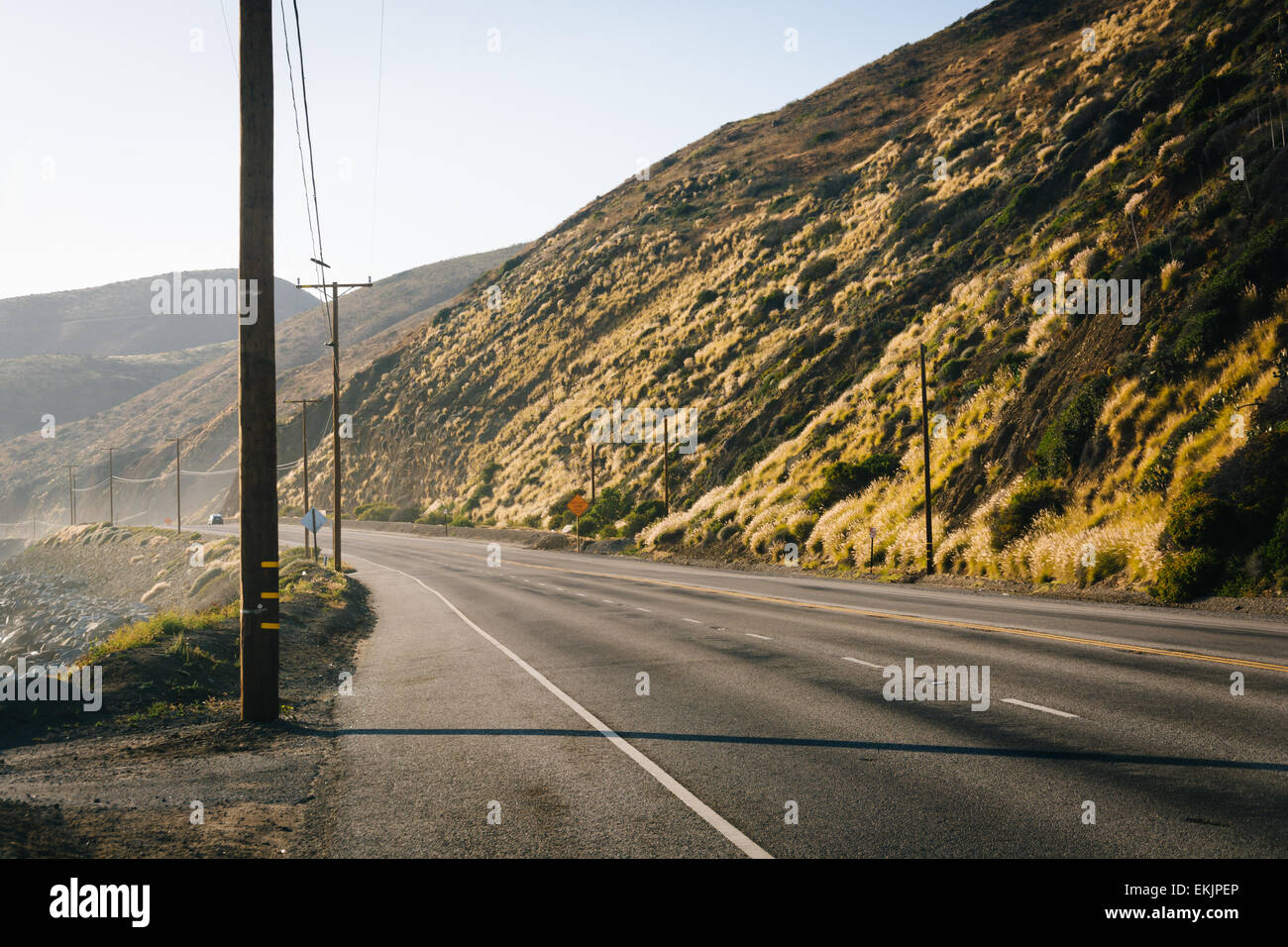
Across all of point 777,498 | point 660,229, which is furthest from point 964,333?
point 660,229

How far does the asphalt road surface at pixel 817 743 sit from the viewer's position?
541cm

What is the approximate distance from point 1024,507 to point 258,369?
24.0m

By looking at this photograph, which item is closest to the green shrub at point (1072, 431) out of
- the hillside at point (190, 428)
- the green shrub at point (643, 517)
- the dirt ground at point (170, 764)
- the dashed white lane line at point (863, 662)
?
the dashed white lane line at point (863, 662)

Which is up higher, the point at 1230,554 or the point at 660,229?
the point at 660,229

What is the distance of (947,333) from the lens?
4247cm

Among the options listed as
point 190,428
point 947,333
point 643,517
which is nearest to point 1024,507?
point 947,333

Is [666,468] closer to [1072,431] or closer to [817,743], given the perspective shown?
[1072,431]

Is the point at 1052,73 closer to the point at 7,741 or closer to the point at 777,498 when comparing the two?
the point at 777,498

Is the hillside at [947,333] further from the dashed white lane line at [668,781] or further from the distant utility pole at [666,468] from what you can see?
the dashed white lane line at [668,781]

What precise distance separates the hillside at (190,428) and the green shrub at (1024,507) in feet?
291

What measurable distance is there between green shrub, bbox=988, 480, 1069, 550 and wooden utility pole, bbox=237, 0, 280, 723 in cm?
2323

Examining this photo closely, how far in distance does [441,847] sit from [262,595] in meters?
4.44

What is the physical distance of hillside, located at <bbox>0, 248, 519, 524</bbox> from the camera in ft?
382

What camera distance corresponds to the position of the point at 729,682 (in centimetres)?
1084
